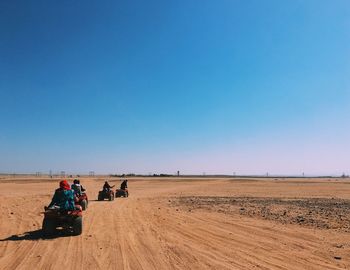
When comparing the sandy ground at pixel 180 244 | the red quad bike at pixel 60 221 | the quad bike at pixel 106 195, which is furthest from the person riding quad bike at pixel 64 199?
the quad bike at pixel 106 195

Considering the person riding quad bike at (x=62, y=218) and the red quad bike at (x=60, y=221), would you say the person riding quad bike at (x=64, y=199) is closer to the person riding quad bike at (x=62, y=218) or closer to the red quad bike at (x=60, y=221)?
the person riding quad bike at (x=62, y=218)

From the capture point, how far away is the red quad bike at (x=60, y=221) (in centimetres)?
1406

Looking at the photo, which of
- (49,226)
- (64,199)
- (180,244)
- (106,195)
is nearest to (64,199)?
(64,199)

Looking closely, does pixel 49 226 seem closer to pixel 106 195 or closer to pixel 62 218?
pixel 62 218

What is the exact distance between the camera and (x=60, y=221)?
46.5ft

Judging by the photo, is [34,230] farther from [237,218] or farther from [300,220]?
[300,220]

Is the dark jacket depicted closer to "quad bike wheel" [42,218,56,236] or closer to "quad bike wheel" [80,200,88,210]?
"quad bike wheel" [42,218,56,236]

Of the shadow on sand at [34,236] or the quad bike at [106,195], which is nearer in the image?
the shadow on sand at [34,236]

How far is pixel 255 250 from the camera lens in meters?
12.1

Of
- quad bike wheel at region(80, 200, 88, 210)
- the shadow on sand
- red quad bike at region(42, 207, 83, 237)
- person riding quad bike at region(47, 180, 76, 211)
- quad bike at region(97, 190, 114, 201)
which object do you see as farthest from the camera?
quad bike at region(97, 190, 114, 201)

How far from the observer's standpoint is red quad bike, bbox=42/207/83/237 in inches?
554

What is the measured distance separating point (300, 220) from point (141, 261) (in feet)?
38.8

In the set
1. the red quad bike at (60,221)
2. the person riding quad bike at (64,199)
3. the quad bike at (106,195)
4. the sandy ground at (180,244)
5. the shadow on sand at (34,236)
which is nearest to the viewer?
the sandy ground at (180,244)

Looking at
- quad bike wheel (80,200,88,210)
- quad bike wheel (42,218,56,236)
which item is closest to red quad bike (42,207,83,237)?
quad bike wheel (42,218,56,236)
